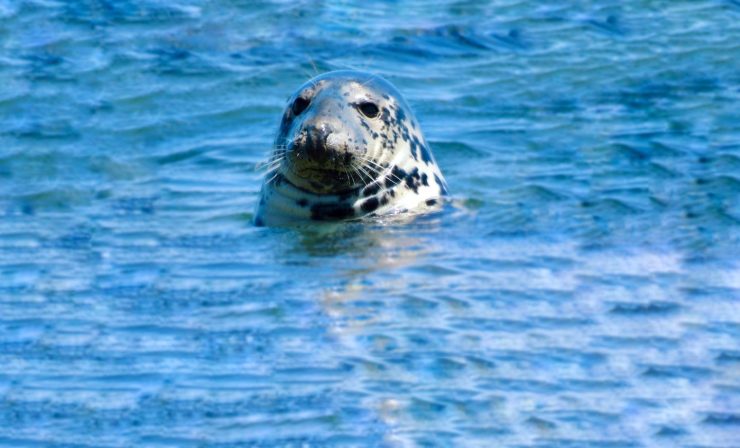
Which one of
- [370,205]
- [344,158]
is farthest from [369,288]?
[370,205]

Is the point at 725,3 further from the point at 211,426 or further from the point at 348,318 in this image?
the point at 211,426

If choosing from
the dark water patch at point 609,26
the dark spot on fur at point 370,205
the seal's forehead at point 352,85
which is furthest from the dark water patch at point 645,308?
the dark water patch at point 609,26

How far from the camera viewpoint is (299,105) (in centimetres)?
980

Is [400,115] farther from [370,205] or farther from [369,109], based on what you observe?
[370,205]

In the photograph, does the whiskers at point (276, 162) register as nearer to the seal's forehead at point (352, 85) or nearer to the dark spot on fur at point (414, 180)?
the seal's forehead at point (352, 85)

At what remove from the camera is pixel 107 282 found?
835 cm

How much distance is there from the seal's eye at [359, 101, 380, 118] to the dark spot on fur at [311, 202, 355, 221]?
0.54m

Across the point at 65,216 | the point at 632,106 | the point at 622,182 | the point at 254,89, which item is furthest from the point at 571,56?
the point at 65,216

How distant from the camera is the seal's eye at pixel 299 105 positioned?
32.1ft

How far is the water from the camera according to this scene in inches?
255

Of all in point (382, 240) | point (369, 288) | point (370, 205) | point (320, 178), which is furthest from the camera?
point (370, 205)

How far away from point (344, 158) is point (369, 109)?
495 mm

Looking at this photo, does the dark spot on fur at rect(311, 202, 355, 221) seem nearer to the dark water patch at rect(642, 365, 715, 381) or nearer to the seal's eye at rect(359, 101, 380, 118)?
the seal's eye at rect(359, 101, 380, 118)

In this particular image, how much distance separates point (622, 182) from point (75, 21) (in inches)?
238
